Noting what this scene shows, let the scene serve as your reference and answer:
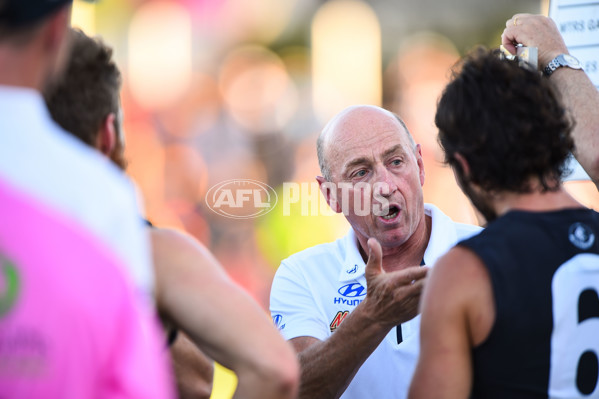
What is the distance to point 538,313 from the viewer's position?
151cm

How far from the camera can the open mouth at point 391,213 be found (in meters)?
2.70

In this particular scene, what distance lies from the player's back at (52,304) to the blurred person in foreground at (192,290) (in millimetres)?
393

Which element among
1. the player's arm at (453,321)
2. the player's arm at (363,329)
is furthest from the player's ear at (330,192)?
the player's arm at (453,321)

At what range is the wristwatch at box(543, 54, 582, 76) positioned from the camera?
2.28 meters

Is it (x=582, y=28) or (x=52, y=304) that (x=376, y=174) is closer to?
(x=582, y=28)

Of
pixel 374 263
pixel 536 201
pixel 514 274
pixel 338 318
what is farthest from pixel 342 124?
pixel 514 274

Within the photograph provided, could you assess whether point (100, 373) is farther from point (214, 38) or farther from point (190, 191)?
point (214, 38)

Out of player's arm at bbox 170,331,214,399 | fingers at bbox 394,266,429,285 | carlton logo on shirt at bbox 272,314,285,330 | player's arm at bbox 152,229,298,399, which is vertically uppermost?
player's arm at bbox 152,229,298,399

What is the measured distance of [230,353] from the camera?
4.64 ft

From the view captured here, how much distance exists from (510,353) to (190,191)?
4.73 m

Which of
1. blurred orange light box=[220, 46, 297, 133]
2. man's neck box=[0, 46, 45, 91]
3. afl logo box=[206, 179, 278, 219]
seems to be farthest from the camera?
blurred orange light box=[220, 46, 297, 133]

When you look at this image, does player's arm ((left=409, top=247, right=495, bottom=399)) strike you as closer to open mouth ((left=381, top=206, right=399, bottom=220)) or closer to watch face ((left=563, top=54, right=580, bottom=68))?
watch face ((left=563, top=54, right=580, bottom=68))

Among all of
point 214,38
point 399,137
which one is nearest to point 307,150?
point 214,38

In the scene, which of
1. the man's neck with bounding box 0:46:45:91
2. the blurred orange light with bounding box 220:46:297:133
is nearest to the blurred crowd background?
the blurred orange light with bounding box 220:46:297:133
